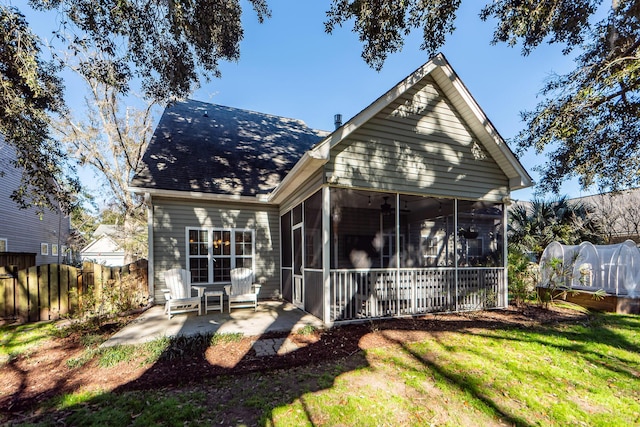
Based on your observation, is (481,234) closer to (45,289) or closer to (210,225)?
(210,225)

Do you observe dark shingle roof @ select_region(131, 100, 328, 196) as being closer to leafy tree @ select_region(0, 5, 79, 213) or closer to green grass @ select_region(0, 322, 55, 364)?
leafy tree @ select_region(0, 5, 79, 213)

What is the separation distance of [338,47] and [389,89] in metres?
4.08

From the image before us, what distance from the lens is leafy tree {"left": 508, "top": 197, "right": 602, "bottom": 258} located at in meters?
11.8

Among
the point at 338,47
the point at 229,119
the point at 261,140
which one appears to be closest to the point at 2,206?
the point at 229,119

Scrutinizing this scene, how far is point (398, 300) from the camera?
6.34 metres

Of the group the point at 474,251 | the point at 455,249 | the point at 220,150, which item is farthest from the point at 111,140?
the point at 474,251

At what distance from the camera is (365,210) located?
25.2 feet

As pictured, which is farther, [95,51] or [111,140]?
[111,140]

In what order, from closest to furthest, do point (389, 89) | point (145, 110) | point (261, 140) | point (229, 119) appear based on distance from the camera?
point (389, 89) → point (261, 140) → point (229, 119) → point (145, 110)

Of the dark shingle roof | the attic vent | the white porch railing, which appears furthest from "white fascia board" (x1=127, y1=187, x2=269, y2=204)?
the attic vent

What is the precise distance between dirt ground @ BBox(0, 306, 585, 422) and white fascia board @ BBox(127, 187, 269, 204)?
3.41 m

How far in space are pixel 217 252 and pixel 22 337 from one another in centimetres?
405

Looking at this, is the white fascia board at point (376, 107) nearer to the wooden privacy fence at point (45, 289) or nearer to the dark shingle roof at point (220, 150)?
the dark shingle roof at point (220, 150)

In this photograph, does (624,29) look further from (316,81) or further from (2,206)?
(2,206)
